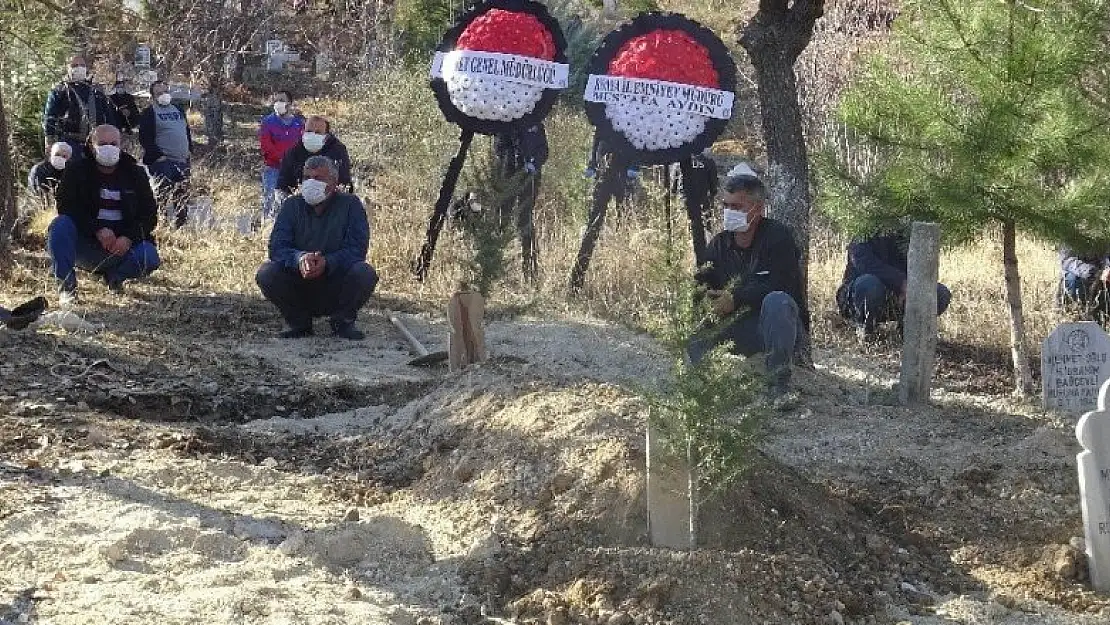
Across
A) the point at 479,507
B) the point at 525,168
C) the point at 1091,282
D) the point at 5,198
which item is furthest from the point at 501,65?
the point at 479,507

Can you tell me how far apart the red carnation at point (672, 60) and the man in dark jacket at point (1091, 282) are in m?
2.47

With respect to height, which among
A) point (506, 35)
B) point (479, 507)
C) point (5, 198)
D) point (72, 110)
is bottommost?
point (479, 507)

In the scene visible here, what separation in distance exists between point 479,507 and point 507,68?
490 centimetres

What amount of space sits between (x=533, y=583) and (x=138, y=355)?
3838 mm

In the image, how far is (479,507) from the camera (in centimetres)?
496

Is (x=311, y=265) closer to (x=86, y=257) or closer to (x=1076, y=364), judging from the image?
(x=86, y=257)

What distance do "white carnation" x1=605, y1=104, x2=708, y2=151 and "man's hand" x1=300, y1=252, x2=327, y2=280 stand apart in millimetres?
2012

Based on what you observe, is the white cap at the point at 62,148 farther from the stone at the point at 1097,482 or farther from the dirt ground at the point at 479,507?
the stone at the point at 1097,482

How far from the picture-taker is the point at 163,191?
12477 millimetres

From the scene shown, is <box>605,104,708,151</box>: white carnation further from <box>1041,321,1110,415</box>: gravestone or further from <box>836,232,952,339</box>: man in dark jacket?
<box>1041,321,1110,415</box>: gravestone

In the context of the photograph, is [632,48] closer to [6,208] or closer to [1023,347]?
[1023,347]

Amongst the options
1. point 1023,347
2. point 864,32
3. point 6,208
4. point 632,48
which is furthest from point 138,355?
point 864,32

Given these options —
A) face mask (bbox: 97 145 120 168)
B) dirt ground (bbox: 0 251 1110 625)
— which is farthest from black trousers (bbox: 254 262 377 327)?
face mask (bbox: 97 145 120 168)

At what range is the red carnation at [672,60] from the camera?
8844 mm
